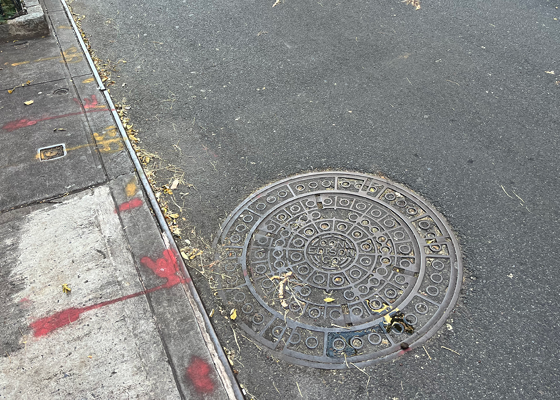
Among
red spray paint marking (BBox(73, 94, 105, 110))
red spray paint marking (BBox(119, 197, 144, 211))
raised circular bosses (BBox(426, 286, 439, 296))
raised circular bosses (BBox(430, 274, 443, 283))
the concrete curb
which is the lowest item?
raised circular bosses (BBox(426, 286, 439, 296))

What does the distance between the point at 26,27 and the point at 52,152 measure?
2.80m

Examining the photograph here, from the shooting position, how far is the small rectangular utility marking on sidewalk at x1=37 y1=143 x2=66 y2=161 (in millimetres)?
4020

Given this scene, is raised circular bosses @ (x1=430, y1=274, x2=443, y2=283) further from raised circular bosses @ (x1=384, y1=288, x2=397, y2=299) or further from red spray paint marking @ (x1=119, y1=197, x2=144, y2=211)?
red spray paint marking @ (x1=119, y1=197, x2=144, y2=211)

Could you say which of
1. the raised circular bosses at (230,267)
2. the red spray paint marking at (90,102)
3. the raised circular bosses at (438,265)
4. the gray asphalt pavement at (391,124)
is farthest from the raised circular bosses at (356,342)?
the red spray paint marking at (90,102)

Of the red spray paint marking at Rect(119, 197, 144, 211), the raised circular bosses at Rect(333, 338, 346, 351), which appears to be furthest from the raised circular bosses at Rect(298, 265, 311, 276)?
the red spray paint marking at Rect(119, 197, 144, 211)

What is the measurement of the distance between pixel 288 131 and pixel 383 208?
138 cm

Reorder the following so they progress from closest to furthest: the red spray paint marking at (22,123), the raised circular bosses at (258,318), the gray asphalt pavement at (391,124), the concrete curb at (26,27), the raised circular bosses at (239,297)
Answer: the gray asphalt pavement at (391,124), the raised circular bosses at (258,318), the raised circular bosses at (239,297), the red spray paint marking at (22,123), the concrete curb at (26,27)

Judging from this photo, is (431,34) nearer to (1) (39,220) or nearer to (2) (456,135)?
(2) (456,135)

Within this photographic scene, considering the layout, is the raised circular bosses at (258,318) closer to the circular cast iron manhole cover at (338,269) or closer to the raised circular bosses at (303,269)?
the circular cast iron manhole cover at (338,269)

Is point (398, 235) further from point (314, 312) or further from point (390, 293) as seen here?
point (314, 312)

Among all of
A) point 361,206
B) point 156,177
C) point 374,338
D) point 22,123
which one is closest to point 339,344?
point 374,338

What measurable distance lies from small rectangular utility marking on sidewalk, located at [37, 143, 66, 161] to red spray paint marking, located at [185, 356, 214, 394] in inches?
99.4

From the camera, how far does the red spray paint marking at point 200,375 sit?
8.25 feet

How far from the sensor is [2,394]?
2.49 meters
